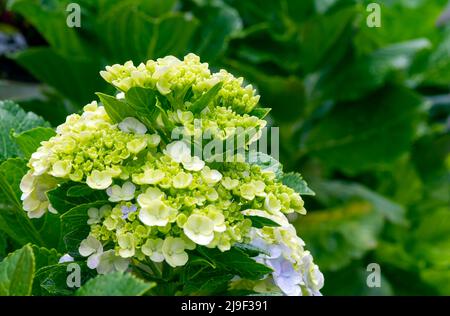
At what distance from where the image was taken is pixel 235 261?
667mm

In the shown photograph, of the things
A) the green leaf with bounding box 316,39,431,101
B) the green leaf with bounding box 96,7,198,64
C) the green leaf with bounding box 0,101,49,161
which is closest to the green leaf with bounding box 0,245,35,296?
the green leaf with bounding box 0,101,49,161

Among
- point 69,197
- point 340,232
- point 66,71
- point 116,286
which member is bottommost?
point 116,286

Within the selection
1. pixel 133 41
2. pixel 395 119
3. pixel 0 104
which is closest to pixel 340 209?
pixel 395 119

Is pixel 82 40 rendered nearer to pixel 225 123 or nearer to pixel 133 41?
pixel 133 41

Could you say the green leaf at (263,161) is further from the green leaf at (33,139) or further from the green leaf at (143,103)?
the green leaf at (33,139)

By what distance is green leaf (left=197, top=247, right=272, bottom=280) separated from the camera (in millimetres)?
661

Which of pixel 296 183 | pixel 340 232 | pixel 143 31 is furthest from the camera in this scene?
pixel 340 232

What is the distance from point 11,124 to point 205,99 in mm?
312

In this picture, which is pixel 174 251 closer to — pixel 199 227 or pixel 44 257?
pixel 199 227

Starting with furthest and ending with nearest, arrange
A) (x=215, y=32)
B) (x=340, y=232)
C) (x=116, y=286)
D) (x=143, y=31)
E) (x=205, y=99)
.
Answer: (x=340, y=232) → (x=215, y=32) → (x=143, y=31) → (x=205, y=99) → (x=116, y=286)

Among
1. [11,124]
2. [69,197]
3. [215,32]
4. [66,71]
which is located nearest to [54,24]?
[66,71]

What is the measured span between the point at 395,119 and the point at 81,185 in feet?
4.47

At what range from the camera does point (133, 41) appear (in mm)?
1531

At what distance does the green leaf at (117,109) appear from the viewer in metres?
0.68
